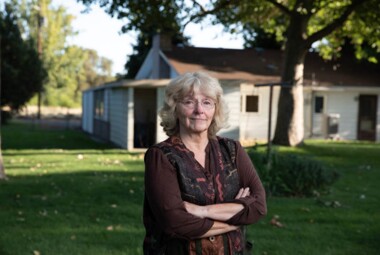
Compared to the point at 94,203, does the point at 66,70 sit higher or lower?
higher

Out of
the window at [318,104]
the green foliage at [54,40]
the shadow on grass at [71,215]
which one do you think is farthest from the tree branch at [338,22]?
the green foliage at [54,40]

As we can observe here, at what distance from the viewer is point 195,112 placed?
116 inches

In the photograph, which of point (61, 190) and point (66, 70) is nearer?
point (61, 190)

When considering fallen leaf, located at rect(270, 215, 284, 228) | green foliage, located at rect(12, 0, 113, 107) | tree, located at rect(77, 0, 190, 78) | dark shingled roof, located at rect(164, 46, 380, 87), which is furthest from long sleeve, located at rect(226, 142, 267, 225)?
green foliage, located at rect(12, 0, 113, 107)

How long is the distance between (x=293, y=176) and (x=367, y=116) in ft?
61.1

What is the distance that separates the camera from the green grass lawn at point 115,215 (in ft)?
19.3

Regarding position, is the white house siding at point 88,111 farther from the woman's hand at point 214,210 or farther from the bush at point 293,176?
the woman's hand at point 214,210

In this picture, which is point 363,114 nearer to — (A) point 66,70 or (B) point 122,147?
(B) point 122,147

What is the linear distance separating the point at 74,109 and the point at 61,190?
6037 cm

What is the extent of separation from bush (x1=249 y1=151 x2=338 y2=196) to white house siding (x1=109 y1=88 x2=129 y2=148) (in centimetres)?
1092

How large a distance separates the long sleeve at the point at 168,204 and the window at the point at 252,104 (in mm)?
21585

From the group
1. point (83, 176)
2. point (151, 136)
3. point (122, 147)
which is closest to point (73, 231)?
point (83, 176)

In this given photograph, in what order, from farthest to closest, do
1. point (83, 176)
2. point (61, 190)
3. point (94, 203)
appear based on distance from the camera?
1. point (83, 176)
2. point (61, 190)
3. point (94, 203)

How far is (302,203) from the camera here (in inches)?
331
